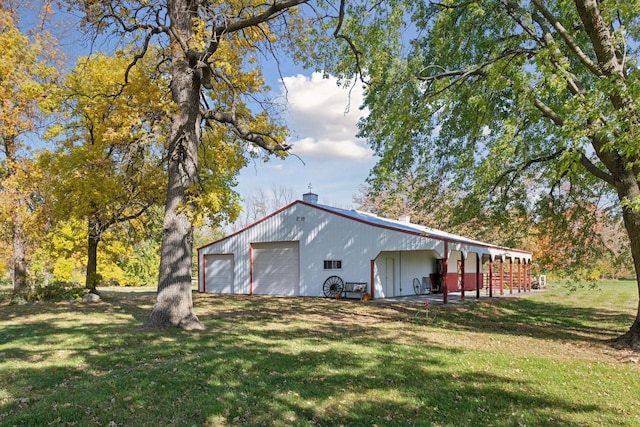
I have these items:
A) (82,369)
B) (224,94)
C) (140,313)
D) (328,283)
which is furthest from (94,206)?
(82,369)

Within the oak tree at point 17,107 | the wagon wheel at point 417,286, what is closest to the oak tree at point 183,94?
the oak tree at point 17,107

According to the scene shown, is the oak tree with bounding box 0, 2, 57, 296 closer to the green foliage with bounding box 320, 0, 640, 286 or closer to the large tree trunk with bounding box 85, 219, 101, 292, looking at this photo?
the large tree trunk with bounding box 85, 219, 101, 292

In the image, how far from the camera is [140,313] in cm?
1348

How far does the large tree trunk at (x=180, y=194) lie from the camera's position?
994 centimetres

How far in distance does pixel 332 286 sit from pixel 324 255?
1.57 metres

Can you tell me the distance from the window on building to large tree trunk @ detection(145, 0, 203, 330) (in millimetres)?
11130

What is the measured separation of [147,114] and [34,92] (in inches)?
300

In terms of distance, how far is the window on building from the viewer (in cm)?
2070

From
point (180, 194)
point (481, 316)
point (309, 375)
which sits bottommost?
point (481, 316)

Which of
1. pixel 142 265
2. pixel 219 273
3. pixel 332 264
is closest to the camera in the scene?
pixel 332 264

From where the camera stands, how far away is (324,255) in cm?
2112

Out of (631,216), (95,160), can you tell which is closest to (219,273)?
(95,160)

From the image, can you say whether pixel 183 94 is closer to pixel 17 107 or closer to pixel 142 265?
pixel 17 107

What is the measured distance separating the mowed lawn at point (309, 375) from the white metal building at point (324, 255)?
7651 millimetres
